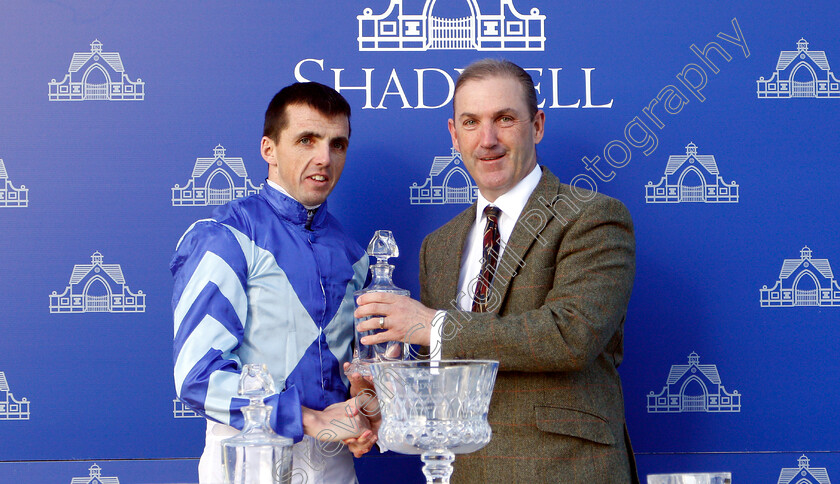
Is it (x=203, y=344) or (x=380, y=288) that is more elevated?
(x=380, y=288)

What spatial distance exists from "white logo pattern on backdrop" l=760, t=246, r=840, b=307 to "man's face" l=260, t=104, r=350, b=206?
1562 mm

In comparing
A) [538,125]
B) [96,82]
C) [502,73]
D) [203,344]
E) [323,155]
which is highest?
[96,82]

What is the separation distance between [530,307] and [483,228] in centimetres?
32

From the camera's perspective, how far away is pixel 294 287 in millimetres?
2072

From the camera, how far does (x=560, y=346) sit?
1.77 m

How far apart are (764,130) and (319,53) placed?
157 cm

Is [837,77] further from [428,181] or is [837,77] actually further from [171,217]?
[171,217]

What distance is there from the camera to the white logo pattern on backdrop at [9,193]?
2646mm

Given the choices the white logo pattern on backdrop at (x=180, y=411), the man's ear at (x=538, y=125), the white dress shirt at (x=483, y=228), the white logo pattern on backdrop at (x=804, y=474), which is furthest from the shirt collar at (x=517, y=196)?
the white logo pattern on backdrop at (x=804, y=474)

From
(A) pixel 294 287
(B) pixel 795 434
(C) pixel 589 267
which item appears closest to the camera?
(C) pixel 589 267

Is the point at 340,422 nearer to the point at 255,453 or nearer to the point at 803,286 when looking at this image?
the point at 255,453

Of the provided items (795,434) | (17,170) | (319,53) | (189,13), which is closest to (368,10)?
(319,53)

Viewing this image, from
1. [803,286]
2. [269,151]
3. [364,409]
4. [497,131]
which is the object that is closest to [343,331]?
[364,409]

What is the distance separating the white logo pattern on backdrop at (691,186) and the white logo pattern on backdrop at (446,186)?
0.63 meters
